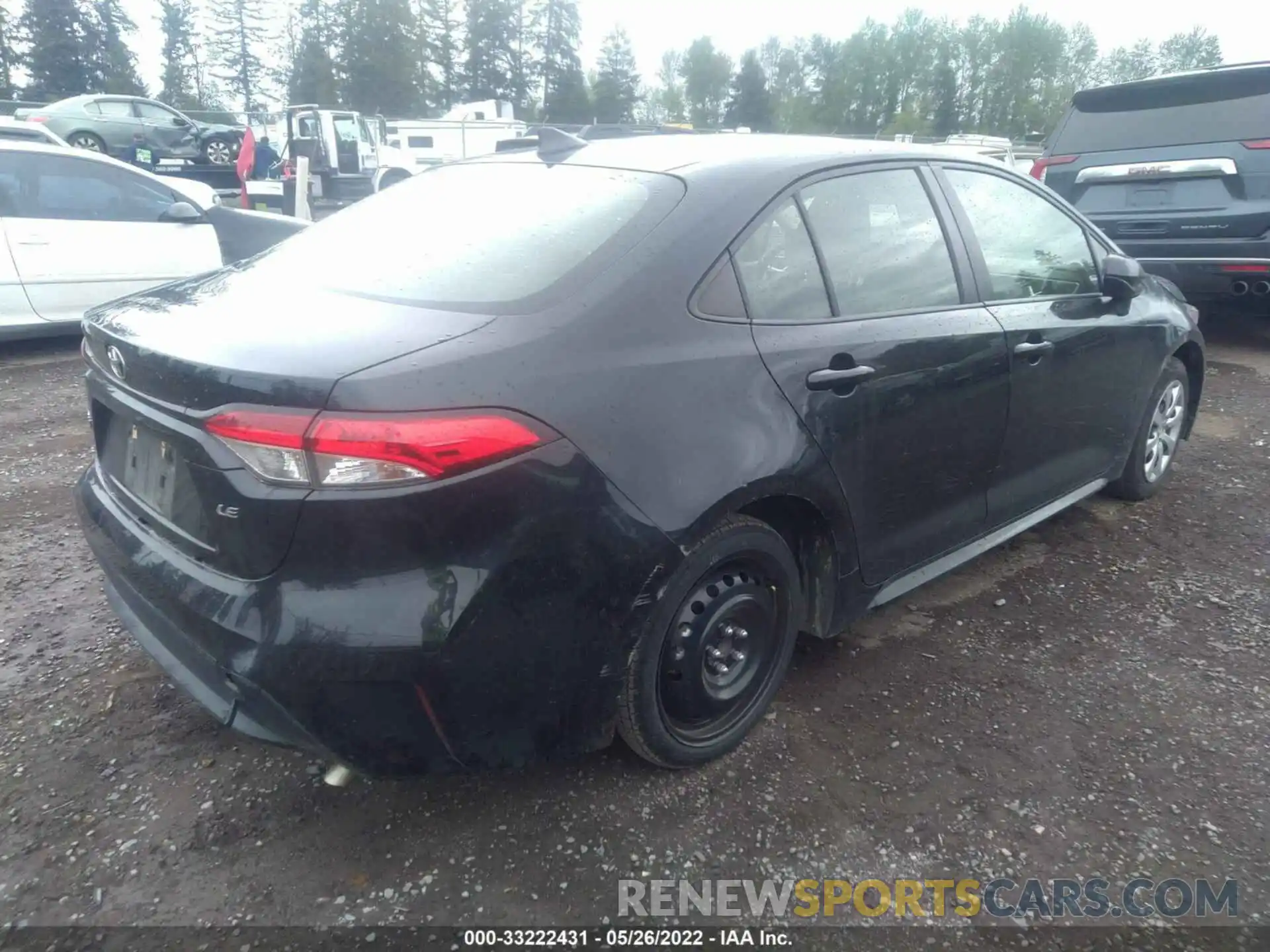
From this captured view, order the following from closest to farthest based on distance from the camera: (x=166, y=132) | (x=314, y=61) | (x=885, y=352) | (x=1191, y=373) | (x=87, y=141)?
(x=885, y=352) → (x=1191, y=373) → (x=87, y=141) → (x=166, y=132) → (x=314, y=61)

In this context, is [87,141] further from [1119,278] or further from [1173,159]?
[1119,278]

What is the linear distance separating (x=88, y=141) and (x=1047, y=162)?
68.1ft

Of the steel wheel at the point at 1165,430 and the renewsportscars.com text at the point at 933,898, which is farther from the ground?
the steel wheel at the point at 1165,430

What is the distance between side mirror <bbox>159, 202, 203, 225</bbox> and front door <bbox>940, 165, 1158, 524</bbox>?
624 cm

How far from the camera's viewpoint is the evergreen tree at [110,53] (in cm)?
5409

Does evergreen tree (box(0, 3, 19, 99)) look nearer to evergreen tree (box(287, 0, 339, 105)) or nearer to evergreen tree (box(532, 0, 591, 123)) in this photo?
evergreen tree (box(287, 0, 339, 105))

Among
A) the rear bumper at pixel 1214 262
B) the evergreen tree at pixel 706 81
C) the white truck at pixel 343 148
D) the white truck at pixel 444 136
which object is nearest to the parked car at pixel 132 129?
the white truck at pixel 343 148

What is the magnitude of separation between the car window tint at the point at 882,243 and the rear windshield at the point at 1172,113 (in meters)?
4.93

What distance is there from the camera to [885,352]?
2648 millimetres

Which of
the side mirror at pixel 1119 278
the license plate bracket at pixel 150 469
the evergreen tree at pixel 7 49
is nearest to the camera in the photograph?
the license plate bracket at pixel 150 469

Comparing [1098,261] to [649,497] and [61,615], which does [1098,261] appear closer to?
[649,497]

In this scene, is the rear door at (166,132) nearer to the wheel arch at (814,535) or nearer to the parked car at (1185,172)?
the parked car at (1185,172)

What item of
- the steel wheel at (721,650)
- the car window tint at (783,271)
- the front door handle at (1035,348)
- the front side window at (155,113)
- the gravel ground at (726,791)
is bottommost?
the gravel ground at (726,791)

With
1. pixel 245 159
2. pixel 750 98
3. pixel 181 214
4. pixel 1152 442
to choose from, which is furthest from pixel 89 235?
pixel 750 98
